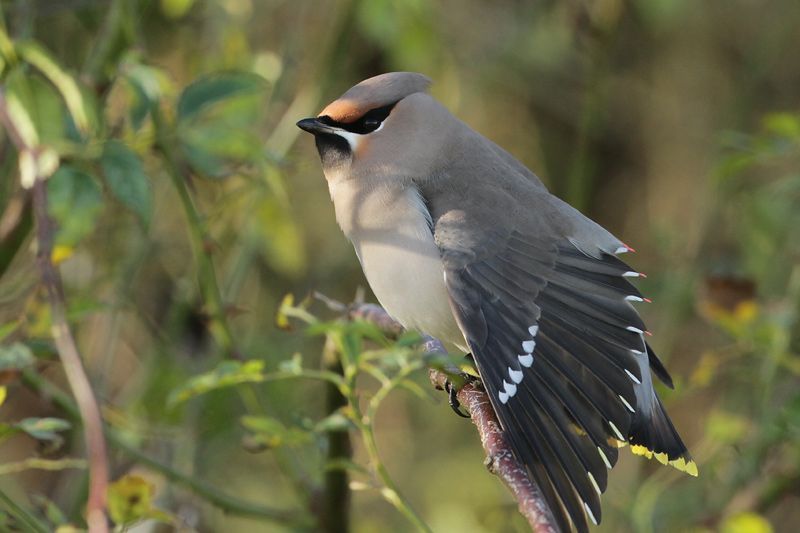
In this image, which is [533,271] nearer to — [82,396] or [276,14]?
[82,396]

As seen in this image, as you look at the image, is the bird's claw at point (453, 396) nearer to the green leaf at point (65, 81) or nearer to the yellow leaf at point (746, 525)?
the yellow leaf at point (746, 525)

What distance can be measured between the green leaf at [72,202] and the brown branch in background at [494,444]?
527mm

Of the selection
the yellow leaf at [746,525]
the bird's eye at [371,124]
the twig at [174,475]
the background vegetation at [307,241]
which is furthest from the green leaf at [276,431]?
the yellow leaf at [746,525]

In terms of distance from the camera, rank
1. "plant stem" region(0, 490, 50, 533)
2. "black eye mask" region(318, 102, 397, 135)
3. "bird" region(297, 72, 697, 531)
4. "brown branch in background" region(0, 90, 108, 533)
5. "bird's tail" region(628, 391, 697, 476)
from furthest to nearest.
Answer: "black eye mask" region(318, 102, 397, 135), "bird's tail" region(628, 391, 697, 476), "bird" region(297, 72, 697, 531), "plant stem" region(0, 490, 50, 533), "brown branch in background" region(0, 90, 108, 533)

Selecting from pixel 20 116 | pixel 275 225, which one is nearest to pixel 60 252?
pixel 20 116

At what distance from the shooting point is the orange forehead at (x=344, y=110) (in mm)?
2953

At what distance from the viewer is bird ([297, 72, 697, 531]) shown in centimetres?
250

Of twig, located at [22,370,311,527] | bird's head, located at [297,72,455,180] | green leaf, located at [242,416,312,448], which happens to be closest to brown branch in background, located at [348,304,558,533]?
green leaf, located at [242,416,312,448]

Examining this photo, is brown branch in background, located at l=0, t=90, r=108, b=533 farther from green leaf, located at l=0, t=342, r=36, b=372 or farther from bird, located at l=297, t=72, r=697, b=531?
bird, located at l=297, t=72, r=697, b=531

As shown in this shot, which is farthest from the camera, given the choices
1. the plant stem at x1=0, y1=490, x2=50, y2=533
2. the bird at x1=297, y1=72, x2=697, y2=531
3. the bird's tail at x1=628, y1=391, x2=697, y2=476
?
the bird's tail at x1=628, y1=391, x2=697, y2=476

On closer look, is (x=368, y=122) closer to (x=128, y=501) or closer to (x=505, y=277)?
(x=505, y=277)

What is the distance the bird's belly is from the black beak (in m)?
0.31

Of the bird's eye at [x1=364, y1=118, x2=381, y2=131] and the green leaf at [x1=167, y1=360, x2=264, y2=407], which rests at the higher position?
the bird's eye at [x1=364, y1=118, x2=381, y2=131]

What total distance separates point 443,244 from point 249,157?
484 mm
